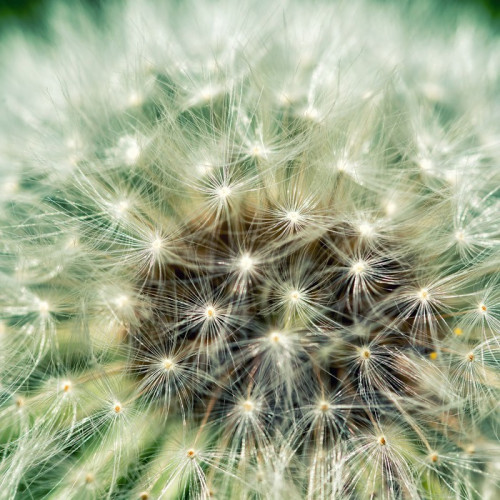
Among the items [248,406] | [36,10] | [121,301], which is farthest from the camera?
[36,10]

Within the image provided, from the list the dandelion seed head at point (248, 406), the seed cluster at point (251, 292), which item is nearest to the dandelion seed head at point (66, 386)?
→ the seed cluster at point (251, 292)

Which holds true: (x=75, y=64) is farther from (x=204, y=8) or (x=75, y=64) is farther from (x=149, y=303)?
(x=149, y=303)

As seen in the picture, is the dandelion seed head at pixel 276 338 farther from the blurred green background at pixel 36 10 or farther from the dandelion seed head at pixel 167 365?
the blurred green background at pixel 36 10

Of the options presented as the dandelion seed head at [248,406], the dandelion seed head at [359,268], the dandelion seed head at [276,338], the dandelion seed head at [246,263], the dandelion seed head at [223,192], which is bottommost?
the dandelion seed head at [248,406]

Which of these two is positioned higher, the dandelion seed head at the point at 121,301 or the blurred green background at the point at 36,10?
the blurred green background at the point at 36,10

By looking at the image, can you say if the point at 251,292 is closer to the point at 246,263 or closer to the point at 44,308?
the point at 246,263

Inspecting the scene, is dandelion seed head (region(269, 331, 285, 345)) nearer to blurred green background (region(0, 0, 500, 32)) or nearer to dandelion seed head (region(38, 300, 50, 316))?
dandelion seed head (region(38, 300, 50, 316))

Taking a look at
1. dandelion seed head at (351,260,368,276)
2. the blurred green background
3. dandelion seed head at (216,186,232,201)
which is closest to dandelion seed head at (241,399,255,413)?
dandelion seed head at (351,260,368,276)

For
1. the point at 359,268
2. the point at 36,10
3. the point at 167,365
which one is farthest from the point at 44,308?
the point at 36,10

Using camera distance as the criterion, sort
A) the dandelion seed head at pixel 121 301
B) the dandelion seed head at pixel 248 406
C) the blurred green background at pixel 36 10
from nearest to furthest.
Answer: the dandelion seed head at pixel 248 406
the dandelion seed head at pixel 121 301
the blurred green background at pixel 36 10

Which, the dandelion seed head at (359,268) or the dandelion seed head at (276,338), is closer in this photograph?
the dandelion seed head at (276,338)

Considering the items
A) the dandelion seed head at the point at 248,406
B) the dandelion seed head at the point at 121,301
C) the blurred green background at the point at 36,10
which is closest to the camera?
the dandelion seed head at the point at 248,406

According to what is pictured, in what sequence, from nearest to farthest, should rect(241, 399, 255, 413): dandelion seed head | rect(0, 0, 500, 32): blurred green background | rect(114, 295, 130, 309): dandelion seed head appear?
1. rect(241, 399, 255, 413): dandelion seed head
2. rect(114, 295, 130, 309): dandelion seed head
3. rect(0, 0, 500, 32): blurred green background
